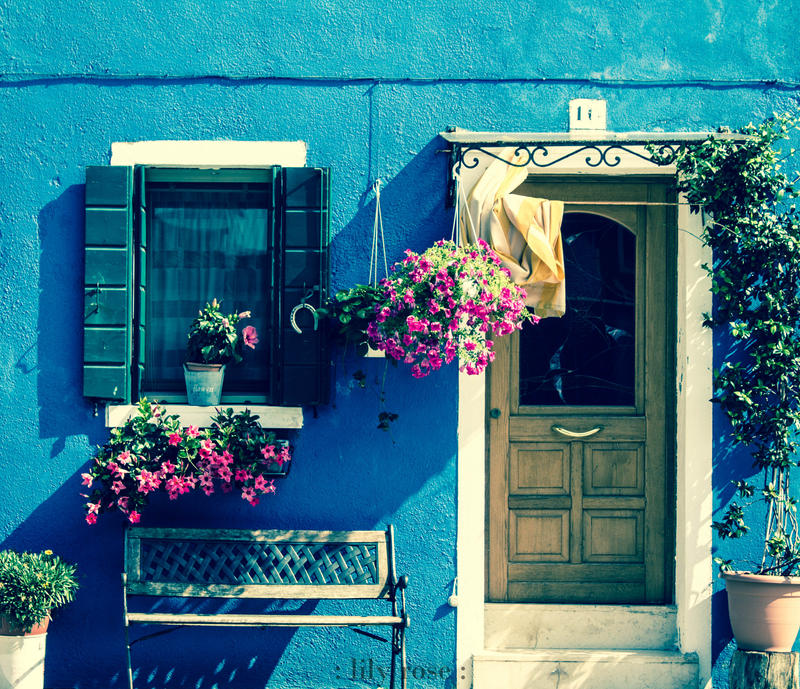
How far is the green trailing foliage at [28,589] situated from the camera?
4.41 m

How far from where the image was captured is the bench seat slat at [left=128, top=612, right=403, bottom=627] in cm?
438

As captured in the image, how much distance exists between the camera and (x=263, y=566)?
4723 millimetres

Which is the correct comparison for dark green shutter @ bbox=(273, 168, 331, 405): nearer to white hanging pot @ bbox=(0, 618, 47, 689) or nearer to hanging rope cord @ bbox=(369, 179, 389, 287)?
hanging rope cord @ bbox=(369, 179, 389, 287)

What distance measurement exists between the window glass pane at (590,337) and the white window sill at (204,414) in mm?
Result: 1257

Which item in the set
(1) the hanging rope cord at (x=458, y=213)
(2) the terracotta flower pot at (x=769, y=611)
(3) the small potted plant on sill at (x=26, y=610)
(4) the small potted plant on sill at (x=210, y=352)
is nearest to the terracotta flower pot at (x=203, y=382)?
(4) the small potted plant on sill at (x=210, y=352)

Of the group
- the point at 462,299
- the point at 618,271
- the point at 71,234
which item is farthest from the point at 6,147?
the point at 618,271

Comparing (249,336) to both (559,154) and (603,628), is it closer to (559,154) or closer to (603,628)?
(559,154)

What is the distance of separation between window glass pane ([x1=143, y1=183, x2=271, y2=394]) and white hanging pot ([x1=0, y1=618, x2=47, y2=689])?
1.35 m

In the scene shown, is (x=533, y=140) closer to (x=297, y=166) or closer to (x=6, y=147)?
(x=297, y=166)

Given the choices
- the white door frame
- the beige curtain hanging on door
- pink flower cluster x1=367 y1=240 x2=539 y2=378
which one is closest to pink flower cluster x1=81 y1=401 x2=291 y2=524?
pink flower cluster x1=367 y1=240 x2=539 y2=378

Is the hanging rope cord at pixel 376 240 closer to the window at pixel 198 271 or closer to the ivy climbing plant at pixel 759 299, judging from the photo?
the window at pixel 198 271

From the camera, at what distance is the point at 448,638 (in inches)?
189

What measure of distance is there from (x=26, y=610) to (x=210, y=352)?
4.92 feet

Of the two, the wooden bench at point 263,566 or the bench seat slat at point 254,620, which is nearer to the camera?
the bench seat slat at point 254,620
